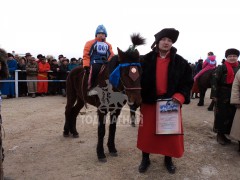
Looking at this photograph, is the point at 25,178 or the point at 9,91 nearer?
the point at 25,178

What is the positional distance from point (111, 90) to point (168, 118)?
1.04 m

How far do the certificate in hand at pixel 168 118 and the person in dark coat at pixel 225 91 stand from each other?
1.88 metres

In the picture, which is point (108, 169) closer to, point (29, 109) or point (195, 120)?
point (195, 120)

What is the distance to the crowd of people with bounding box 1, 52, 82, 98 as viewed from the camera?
1088 cm

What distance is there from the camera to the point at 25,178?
3623 mm

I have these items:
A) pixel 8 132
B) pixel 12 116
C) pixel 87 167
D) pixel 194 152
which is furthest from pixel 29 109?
pixel 194 152

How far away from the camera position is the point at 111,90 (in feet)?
13.2

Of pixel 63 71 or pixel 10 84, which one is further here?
pixel 63 71

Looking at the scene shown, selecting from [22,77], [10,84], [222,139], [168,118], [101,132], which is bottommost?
[222,139]

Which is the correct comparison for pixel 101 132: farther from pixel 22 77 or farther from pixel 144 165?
pixel 22 77

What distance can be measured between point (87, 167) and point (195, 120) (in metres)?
4.32

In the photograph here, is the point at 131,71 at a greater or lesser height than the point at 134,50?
lesser

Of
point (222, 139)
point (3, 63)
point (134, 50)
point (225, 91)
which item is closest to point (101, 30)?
point (134, 50)

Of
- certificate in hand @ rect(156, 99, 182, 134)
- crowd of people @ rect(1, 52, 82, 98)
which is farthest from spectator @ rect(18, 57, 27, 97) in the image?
certificate in hand @ rect(156, 99, 182, 134)
